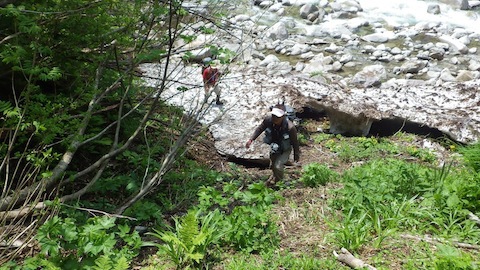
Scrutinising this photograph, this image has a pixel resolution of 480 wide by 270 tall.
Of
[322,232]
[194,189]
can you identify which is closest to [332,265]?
[322,232]

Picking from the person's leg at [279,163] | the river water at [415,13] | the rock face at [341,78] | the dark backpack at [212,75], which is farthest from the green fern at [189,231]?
the river water at [415,13]

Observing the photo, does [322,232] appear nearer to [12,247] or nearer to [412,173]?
[412,173]

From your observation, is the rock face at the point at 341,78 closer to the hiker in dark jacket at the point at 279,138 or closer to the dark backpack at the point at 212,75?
the dark backpack at the point at 212,75

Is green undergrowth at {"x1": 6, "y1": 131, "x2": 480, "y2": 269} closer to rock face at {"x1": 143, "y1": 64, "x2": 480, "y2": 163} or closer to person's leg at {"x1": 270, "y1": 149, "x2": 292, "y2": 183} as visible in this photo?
person's leg at {"x1": 270, "y1": 149, "x2": 292, "y2": 183}

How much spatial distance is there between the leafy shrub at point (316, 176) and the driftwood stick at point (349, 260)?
6.29 ft

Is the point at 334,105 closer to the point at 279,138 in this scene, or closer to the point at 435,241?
the point at 279,138

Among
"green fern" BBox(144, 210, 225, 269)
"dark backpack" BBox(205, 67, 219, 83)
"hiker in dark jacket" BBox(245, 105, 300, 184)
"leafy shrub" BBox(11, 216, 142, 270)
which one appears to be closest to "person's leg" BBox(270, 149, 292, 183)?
"hiker in dark jacket" BBox(245, 105, 300, 184)

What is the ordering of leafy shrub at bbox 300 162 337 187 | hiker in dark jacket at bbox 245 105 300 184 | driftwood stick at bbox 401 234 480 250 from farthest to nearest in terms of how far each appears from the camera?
hiker in dark jacket at bbox 245 105 300 184 < leafy shrub at bbox 300 162 337 187 < driftwood stick at bbox 401 234 480 250

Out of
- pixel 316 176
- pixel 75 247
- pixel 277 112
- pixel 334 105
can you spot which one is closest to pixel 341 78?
pixel 334 105

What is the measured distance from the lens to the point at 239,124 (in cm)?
796

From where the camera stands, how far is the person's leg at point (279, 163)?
254 inches

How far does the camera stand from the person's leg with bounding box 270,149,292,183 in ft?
21.1

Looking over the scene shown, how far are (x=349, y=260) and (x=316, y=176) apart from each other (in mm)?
2151

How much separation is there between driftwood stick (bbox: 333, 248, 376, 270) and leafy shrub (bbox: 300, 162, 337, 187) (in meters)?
1.92
